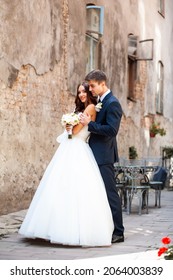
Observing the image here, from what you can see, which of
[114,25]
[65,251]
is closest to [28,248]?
[65,251]

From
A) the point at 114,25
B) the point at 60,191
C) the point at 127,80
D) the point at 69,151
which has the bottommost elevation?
the point at 60,191

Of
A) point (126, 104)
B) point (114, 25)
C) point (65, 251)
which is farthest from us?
point (126, 104)

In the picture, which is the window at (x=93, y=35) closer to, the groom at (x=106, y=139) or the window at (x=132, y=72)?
the window at (x=132, y=72)

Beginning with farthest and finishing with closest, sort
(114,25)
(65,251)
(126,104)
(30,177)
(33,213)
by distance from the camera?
(126,104) → (114,25) → (30,177) → (33,213) → (65,251)

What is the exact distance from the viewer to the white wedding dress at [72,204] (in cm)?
575

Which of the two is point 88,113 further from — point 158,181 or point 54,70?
point 158,181

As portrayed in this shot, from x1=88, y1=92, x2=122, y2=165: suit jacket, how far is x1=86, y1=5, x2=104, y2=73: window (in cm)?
598

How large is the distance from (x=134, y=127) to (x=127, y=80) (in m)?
1.26

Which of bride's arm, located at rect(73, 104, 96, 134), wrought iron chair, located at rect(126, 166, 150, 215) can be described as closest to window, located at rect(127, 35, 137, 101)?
wrought iron chair, located at rect(126, 166, 150, 215)

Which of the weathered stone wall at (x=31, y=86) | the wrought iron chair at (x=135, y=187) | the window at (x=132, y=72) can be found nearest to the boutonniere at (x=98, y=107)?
the weathered stone wall at (x=31, y=86)

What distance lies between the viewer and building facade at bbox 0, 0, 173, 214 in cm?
853

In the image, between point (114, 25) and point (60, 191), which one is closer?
point (60, 191)

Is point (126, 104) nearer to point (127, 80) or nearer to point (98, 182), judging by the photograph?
point (127, 80)

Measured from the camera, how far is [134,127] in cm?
1507
